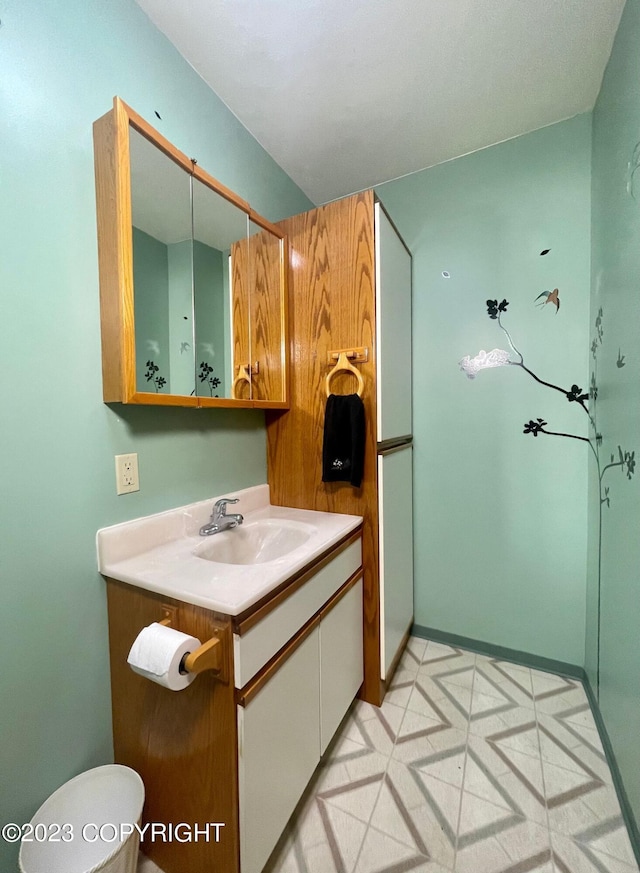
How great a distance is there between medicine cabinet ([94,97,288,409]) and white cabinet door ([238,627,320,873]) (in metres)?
0.86

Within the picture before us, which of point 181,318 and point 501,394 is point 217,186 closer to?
→ point 181,318

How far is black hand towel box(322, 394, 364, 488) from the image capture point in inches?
53.1

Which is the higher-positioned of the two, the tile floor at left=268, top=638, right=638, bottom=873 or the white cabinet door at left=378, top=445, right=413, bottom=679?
the white cabinet door at left=378, top=445, right=413, bottom=679

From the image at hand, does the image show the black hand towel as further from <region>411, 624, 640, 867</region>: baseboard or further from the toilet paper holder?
<region>411, 624, 640, 867</region>: baseboard

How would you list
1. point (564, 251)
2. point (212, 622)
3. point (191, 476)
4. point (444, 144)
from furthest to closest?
1. point (444, 144)
2. point (564, 251)
3. point (191, 476)
4. point (212, 622)

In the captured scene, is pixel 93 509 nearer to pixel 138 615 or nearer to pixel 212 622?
pixel 138 615

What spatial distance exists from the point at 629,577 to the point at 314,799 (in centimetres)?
125

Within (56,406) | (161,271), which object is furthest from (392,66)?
(56,406)

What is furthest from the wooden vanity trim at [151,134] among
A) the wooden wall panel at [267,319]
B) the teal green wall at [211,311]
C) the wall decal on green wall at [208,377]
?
the wall decal on green wall at [208,377]

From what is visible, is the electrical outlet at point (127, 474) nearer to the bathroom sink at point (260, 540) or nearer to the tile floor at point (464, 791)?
the bathroom sink at point (260, 540)

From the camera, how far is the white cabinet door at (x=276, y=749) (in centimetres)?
78

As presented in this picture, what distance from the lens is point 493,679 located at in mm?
1604

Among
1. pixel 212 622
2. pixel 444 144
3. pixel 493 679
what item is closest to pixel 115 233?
pixel 212 622

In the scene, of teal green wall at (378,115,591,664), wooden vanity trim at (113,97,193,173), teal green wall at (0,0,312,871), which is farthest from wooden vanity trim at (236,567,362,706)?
wooden vanity trim at (113,97,193,173)
